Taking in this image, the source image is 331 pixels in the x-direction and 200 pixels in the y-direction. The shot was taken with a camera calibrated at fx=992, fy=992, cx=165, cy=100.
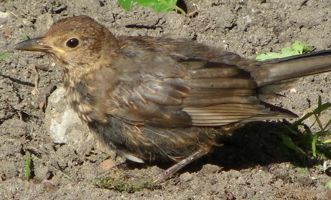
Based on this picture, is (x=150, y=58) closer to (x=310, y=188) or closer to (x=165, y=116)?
(x=165, y=116)

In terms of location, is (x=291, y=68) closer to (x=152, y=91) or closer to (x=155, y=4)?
(x=152, y=91)

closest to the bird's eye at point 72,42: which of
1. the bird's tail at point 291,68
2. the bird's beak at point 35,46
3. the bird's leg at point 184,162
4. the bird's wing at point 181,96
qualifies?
the bird's beak at point 35,46

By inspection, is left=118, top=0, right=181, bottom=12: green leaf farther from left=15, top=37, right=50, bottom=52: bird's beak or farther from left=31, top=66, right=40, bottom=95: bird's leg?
left=15, top=37, right=50, bottom=52: bird's beak

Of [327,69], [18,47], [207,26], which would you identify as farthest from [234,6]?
[18,47]

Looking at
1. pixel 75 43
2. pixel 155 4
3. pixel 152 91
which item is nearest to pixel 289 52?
pixel 155 4

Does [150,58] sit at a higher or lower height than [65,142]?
higher

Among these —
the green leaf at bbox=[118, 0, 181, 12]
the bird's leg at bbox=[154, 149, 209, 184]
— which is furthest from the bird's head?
the green leaf at bbox=[118, 0, 181, 12]

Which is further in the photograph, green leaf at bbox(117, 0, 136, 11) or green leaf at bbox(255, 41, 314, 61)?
green leaf at bbox(117, 0, 136, 11)
